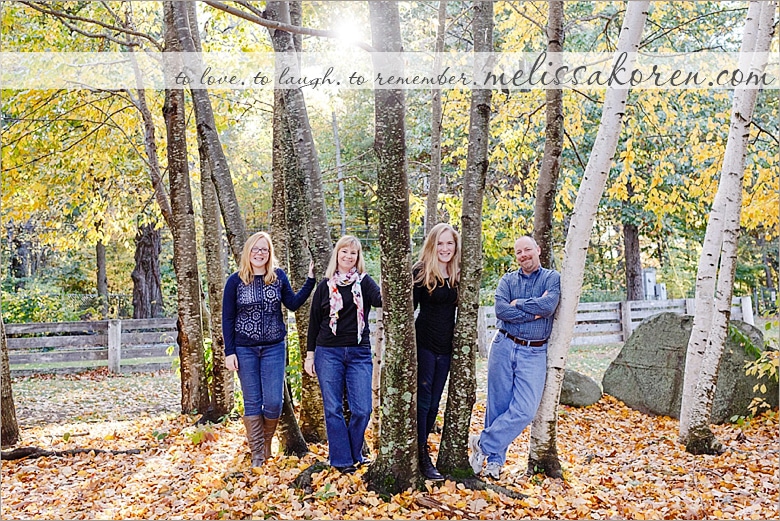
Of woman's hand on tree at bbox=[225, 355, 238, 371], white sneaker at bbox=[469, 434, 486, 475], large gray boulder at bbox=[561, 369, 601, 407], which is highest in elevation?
woman's hand on tree at bbox=[225, 355, 238, 371]

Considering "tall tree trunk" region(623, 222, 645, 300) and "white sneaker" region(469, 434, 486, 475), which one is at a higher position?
"tall tree trunk" region(623, 222, 645, 300)

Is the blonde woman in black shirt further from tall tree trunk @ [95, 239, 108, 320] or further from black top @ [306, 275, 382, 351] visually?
tall tree trunk @ [95, 239, 108, 320]

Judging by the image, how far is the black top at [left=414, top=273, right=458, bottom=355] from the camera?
14.5 ft

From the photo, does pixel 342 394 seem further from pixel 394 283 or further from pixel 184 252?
pixel 184 252

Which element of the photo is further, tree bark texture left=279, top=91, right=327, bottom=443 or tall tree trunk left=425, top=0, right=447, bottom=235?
tall tree trunk left=425, top=0, right=447, bottom=235

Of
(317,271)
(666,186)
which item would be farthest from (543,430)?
(666,186)

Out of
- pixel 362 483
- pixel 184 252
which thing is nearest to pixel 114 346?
pixel 184 252

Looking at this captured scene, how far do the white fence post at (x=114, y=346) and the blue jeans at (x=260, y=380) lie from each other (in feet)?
30.7

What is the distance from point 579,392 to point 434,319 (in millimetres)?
4090

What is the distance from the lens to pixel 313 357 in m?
4.58

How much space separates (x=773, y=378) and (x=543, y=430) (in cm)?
347

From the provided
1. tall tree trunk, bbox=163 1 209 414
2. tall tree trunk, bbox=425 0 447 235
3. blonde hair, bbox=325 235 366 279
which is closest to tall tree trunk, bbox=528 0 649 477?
blonde hair, bbox=325 235 366 279

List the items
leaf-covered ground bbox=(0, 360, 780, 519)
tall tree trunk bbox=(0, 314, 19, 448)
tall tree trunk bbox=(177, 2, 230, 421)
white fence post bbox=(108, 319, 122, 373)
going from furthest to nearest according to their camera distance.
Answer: white fence post bbox=(108, 319, 122, 373)
tall tree trunk bbox=(177, 2, 230, 421)
tall tree trunk bbox=(0, 314, 19, 448)
leaf-covered ground bbox=(0, 360, 780, 519)

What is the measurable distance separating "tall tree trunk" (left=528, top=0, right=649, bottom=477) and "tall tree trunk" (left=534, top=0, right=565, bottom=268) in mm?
290
